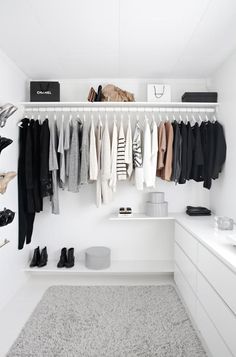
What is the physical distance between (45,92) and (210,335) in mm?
2814

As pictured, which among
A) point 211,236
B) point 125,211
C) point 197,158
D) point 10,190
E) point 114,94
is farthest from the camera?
point 125,211

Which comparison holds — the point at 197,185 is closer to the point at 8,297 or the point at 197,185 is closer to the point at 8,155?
the point at 8,155

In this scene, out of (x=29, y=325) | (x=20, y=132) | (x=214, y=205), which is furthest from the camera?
(x=214, y=205)

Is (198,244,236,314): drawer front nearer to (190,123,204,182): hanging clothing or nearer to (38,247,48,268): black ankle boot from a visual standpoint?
(190,123,204,182): hanging clothing

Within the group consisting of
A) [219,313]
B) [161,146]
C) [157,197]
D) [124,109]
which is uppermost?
[124,109]

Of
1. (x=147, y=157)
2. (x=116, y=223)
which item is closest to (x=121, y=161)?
(x=147, y=157)

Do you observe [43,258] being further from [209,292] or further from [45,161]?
[209,292]

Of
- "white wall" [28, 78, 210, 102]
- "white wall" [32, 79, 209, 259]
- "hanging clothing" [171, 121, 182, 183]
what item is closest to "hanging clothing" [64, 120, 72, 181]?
"white wall" [32, 79, 209, 259]

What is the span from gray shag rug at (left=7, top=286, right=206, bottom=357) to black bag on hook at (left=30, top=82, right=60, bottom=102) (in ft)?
7.11

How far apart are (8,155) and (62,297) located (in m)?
1.58

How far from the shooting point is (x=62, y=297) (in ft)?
8.59

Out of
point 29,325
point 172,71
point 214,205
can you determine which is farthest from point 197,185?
point 29,325

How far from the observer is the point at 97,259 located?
2938 millimetres

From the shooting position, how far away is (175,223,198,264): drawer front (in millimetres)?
2146
